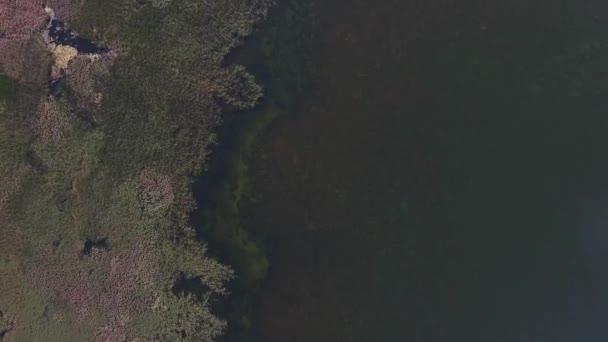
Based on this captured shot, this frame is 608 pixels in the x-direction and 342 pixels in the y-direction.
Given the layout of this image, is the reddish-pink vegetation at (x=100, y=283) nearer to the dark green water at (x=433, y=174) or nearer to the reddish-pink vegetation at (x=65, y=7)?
the dark green water at (x=433, y=174)

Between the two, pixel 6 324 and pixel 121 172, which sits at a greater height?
pixel 121 172

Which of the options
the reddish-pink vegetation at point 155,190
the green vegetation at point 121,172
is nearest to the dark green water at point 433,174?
the green vegetation at point 121,172

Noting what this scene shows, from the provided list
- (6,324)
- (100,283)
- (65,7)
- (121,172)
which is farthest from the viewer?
(6,324)

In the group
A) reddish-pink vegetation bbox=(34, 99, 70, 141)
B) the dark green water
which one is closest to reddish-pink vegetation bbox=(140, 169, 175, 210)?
the dark green water

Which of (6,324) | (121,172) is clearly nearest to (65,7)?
(121,172)

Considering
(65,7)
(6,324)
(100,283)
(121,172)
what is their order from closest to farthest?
1. (65,7)
2. (121,172)
3. (100,283)
4. (6,324)

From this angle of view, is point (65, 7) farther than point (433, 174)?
No

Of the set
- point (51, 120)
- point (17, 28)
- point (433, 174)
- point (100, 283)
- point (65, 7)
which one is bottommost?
point (100, 283)

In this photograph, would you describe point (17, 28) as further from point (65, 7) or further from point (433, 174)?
point (433, 174)

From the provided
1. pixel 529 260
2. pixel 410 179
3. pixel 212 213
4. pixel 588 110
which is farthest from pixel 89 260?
pixel 588 110
